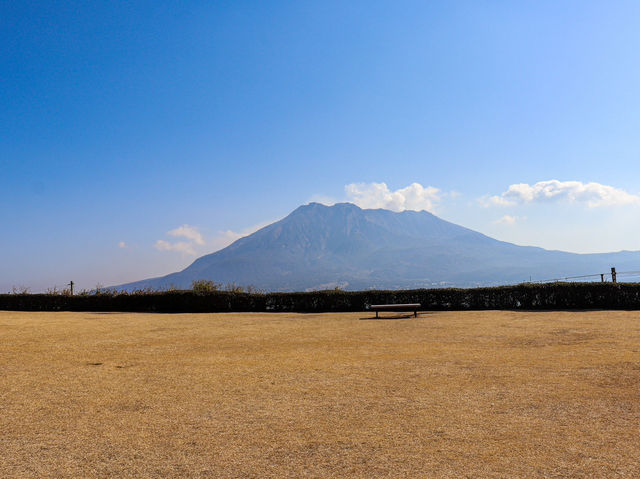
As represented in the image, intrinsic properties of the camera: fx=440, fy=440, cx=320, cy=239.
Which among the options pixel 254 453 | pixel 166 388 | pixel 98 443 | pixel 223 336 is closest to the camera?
pixel 254 453

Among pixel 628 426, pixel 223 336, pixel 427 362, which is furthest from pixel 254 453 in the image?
pixel 223 336

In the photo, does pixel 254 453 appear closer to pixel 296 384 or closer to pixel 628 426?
pixel 296 384

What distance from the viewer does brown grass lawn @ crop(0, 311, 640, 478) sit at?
15.6ft

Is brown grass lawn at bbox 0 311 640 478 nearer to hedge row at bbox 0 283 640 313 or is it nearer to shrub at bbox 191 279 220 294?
hedge row at bbox 0 283 640 313

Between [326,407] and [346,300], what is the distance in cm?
1698

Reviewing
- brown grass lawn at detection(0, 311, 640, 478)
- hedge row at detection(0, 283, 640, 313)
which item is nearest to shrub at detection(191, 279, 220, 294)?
hedge row at detection(0, 283, 640, 313)

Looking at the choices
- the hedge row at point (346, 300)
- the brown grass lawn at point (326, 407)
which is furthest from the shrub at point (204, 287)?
the brown grass lawn at point (326, 407)

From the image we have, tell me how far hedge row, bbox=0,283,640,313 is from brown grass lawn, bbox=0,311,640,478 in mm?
8346

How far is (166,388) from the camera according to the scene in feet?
26.0

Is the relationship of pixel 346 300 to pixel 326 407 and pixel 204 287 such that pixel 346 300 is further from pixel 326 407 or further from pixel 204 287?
pixel 326 407

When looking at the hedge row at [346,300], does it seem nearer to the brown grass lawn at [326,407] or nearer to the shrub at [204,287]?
the shrub at [204,287]

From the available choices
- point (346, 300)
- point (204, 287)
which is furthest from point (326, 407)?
point (204, 287)

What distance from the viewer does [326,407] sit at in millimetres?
6637

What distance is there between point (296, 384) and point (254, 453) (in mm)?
2992
